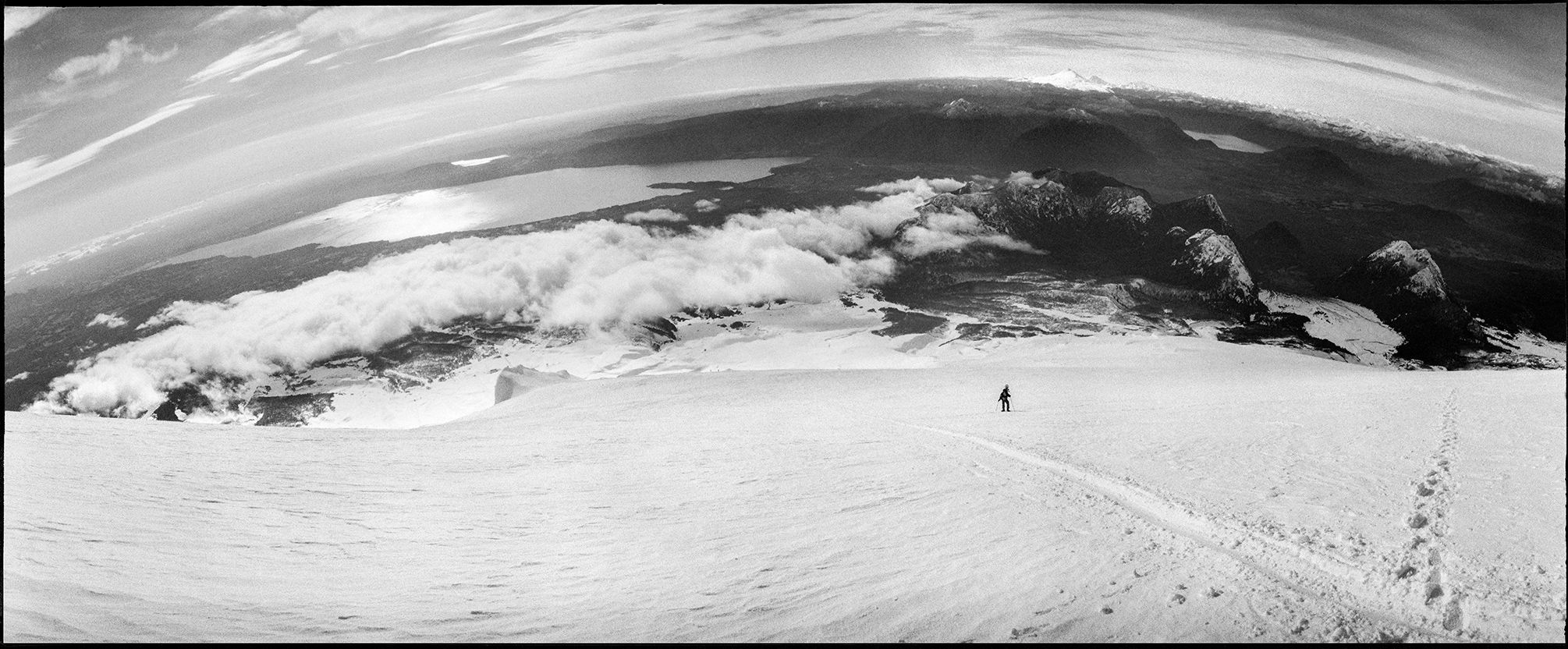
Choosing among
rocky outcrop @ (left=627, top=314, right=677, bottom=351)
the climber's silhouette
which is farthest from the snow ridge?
the climber's silhouette

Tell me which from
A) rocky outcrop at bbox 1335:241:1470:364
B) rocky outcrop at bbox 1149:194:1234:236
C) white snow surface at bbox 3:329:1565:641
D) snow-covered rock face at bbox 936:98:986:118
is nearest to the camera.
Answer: white snow surface at bbox 3:329:1565:641

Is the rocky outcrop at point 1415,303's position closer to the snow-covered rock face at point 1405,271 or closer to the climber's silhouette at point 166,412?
the snow-covered rock face at point 1405,271

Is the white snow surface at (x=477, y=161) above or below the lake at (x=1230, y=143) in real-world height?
above

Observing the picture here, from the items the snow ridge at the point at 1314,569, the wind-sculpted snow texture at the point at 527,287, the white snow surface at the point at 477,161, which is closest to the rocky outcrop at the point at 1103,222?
the wind-sculpted snow texture at the point at 527,287

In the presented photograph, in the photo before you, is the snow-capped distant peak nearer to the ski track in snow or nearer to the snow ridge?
the ski track in snow

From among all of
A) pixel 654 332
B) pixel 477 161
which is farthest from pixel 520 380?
pixel 477 161

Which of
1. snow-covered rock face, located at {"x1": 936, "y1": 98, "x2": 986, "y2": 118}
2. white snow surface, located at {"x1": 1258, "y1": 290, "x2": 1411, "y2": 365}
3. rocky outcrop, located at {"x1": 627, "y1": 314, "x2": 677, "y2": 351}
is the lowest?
white snow surface, located at {"x1": 1258, "y1": 290, "x2": 1411, "y2": 365}

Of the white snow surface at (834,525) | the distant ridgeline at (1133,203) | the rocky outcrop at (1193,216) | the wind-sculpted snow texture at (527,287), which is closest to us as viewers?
the white snow surface at (834,525)
